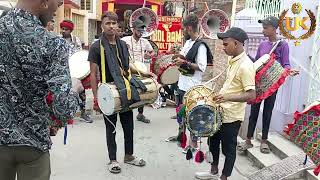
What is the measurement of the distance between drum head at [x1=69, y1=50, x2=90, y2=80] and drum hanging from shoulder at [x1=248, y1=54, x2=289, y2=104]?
3.01 m

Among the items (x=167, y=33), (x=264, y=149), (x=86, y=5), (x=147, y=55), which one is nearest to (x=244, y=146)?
(x=264, y=149)

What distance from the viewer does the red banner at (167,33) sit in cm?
1138

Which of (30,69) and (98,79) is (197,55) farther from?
(30,69)

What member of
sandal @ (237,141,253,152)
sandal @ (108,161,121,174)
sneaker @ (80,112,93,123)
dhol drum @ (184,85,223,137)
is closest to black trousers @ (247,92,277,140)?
sandal @ (237,141,253,152)

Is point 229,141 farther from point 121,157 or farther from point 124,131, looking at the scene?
point 121,157

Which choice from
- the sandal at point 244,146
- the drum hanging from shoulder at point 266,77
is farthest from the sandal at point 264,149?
the drum hanging from shoulder at point 266,77

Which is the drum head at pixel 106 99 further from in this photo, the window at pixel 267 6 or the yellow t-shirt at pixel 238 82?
the window at pixel 267 6

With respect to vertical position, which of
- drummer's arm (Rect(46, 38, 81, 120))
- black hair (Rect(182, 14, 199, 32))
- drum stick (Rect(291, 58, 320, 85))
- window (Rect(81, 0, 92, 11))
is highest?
window (Rect(81, 0, 92, 11))

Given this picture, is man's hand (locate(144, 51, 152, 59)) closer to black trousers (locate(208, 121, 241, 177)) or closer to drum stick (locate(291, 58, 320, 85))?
drum stick (locate(291, 58, 320, 85))

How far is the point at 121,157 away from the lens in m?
5.23

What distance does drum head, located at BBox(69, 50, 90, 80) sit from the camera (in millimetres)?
6375

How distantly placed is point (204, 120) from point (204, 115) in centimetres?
5

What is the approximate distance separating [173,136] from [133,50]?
183 cm

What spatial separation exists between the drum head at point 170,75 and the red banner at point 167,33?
4.34 meters
